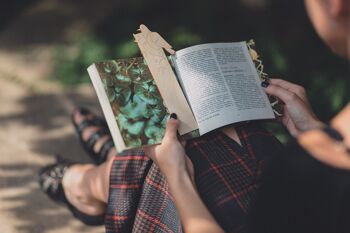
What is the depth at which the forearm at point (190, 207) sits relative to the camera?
4.18ft

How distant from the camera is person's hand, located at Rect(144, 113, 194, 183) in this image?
4.49 ft

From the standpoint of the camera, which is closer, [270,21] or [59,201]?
[59,201]

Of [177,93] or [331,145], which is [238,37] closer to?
[177,93]

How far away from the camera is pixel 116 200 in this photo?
5.37 feet

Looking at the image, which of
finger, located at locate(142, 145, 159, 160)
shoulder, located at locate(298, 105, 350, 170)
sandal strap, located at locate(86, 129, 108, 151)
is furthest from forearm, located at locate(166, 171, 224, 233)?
sandal strap, located at locate(86, 129, 108, 151)

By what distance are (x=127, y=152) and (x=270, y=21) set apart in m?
1.60

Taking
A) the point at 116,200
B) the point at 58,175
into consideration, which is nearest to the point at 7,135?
the point at 58,175

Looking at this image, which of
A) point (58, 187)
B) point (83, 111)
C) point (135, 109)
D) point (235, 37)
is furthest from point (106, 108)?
point (235, 37)

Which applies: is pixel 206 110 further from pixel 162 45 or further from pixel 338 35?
pixel 338 35

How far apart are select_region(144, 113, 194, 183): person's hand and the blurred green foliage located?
A: 1.20m

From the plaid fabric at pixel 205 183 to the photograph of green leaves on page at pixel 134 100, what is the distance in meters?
0.13

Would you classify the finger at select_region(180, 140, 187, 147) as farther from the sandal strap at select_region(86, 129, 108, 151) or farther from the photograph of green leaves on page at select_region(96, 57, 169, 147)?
the sandal strap at select_region(86, 129, 108, 151)

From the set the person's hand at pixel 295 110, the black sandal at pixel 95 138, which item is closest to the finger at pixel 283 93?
the person's hand at pixel 295 110

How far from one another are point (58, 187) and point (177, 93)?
81 centimetres
